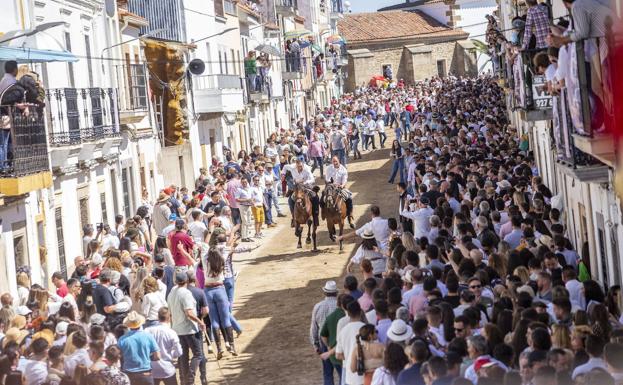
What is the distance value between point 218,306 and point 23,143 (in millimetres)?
5553

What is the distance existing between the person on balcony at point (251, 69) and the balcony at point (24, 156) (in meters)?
28.3

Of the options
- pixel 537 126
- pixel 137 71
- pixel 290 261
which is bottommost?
pixel 290 261

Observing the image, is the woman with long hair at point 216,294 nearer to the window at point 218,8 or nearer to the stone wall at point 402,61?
the window at point 218,8

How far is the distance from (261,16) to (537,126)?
3311 cm

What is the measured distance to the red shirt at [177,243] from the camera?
19703 mm

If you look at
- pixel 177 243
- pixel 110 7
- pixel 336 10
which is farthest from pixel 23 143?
pixel 336 10

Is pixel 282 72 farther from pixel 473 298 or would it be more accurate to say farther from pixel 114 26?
pixel 473 298

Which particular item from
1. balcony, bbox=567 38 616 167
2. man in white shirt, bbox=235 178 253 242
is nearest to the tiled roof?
man in white shirt, bbox=235 178 253 242

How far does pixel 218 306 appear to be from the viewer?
17.6m

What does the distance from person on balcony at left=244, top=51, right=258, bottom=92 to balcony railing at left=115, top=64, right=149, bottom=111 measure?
1648cm

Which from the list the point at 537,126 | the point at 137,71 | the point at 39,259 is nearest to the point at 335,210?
the point at 537,126

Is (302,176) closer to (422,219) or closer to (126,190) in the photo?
(126,190)

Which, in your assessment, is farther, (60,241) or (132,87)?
(132,87)

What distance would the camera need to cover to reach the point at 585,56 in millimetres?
12188
